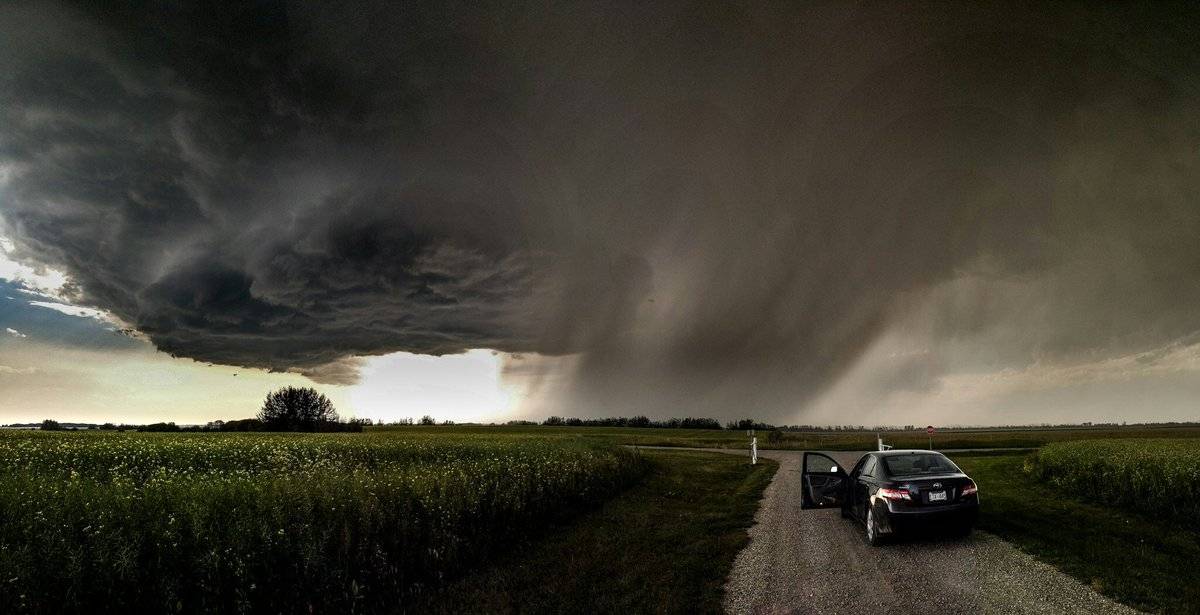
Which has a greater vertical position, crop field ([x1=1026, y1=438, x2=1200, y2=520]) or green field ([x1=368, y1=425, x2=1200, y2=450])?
crop field ([x1=1026, y1=438, x2=1200, y2=520])

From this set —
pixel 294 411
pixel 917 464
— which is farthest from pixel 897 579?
pixel 294 411

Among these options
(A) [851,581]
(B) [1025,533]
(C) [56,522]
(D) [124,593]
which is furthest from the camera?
(B) [1025,533]

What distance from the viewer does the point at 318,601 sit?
8883 mm

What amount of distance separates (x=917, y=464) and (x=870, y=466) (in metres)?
1.11

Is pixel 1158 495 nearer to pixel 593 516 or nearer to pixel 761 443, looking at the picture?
pixel 593 516

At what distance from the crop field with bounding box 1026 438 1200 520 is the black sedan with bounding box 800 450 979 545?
8.06 metres

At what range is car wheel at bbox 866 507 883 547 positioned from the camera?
41.6 ft

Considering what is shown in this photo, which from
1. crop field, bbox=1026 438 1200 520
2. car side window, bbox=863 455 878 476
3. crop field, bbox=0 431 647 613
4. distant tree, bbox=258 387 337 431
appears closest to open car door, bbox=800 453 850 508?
car side window, bbox=863 455 878 476

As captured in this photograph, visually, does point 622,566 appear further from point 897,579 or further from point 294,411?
point 294,411

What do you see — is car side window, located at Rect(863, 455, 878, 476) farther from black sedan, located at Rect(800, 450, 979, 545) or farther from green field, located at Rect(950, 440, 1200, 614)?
green field, located at Rect(950, 440, 1200, 614)

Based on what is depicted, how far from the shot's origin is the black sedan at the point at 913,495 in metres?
12.2

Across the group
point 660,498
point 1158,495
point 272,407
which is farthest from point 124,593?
point 272,407

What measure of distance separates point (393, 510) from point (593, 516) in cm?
773

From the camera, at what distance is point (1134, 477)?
17.6 meters
